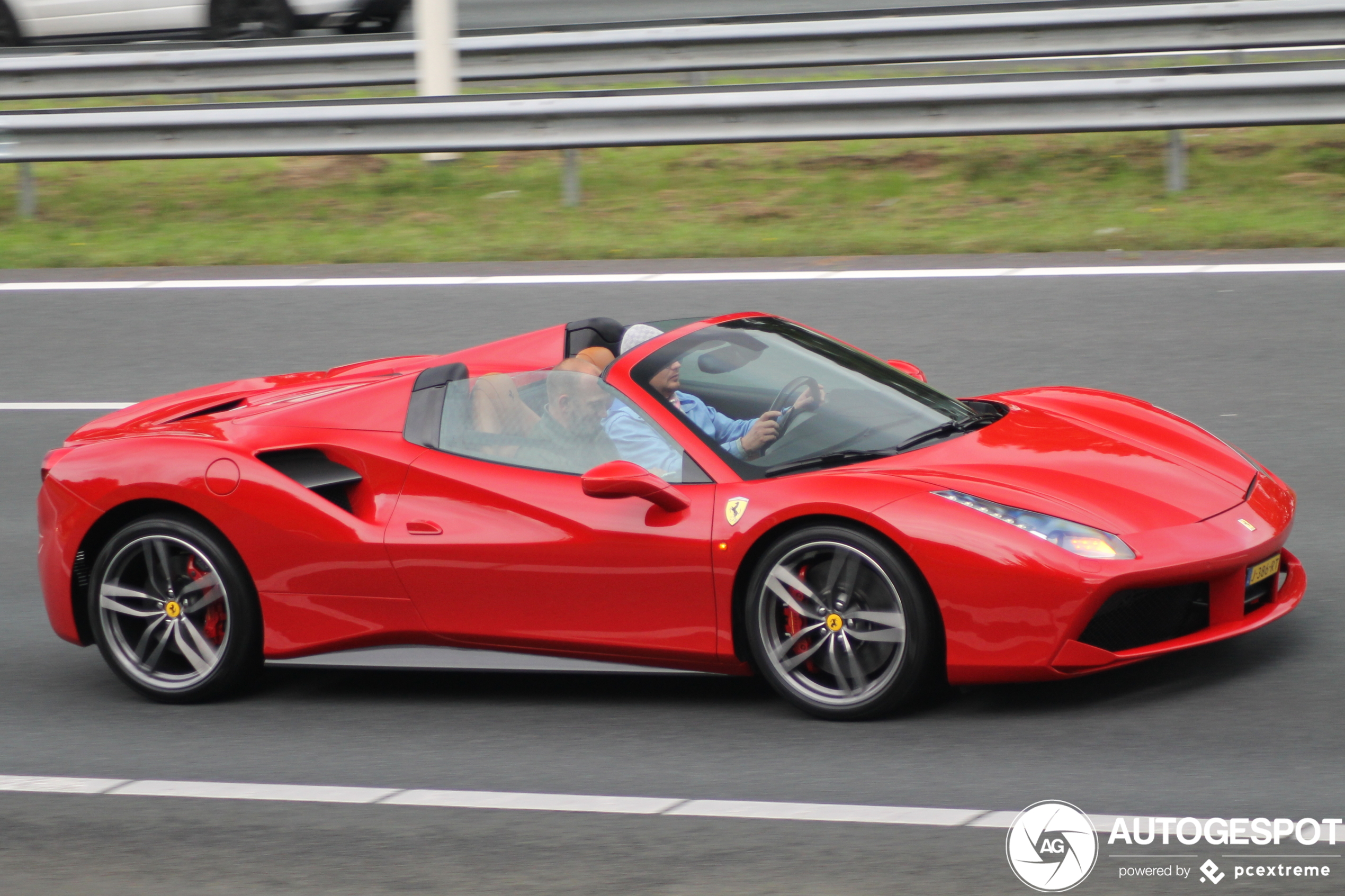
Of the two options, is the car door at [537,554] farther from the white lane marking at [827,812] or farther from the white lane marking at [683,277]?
the white lane marking at [683,277]

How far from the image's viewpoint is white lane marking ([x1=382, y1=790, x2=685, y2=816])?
179 inches

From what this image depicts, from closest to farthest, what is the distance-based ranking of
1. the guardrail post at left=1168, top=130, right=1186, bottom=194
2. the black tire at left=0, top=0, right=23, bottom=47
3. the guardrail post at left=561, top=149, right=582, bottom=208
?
the guardrail post at left=1168, top=130, right=1186, bottom=194 → the guardrail post at left=561, top=149, right=582, bottom=208 → the black tire at left=0, top=0, right=23, bottom=47

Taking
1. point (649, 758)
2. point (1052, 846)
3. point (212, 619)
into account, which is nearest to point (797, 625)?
point (649, 758)

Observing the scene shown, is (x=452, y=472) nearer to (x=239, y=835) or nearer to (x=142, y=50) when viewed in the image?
(x=239, y=835)

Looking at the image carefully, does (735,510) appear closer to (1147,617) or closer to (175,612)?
(1147,617)

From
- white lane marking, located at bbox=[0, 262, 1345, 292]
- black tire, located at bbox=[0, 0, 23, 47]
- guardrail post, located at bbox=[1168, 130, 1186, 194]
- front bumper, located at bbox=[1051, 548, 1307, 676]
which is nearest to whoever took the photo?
front bumper, located at bbox=[1051, 548, 1307, 676]

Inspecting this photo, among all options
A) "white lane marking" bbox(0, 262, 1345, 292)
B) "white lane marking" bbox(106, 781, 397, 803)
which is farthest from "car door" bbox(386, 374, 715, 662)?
"white lane marking" bbox(0, 262, 1345, 292)

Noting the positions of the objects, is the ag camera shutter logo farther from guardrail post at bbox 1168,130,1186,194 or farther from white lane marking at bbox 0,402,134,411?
guardrail post at bbox 1168,130,1186,194

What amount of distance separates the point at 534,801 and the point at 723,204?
26.5 feet

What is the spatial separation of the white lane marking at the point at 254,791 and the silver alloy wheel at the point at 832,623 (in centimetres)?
121

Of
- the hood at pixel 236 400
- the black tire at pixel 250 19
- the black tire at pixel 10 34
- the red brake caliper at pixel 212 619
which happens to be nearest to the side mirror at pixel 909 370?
the hood at pixel 236 400

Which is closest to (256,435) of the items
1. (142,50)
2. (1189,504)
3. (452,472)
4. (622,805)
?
(452,472)

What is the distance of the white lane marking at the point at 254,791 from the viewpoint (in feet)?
15.6

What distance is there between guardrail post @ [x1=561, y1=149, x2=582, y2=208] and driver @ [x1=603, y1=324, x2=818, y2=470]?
23.7 feet
